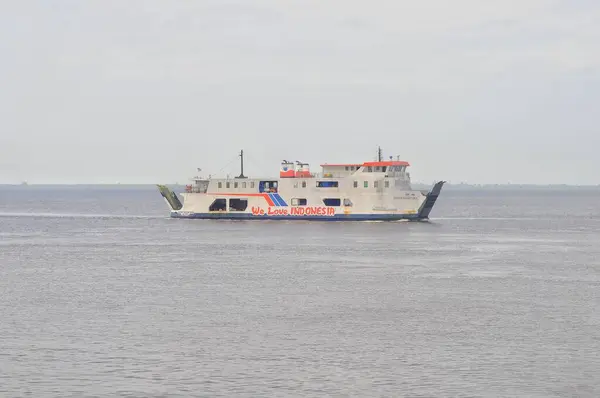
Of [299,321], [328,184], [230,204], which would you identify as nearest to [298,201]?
[328,184]

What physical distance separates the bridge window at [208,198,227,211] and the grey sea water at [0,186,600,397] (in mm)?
30032

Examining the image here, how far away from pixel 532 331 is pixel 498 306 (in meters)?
6.88

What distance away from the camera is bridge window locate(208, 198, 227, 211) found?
354 feet

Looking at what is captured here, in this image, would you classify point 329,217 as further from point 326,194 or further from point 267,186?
point 267,186

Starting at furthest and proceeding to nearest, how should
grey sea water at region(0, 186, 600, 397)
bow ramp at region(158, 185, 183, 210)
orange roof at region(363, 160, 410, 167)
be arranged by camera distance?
1. bow ramp at region(158, 185, 183, 210)
2. orange roof at region(363, 160, 410, 167)
3. grey sea water at region(0, 186, 600, 397)

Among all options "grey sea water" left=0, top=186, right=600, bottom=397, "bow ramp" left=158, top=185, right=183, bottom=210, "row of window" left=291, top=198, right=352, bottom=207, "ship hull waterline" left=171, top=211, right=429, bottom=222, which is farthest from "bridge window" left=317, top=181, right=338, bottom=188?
"grey sea water" left=0, top=186, right=600, bottom=397

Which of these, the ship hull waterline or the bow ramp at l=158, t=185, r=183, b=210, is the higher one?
the bow ramp at l=158, t=185, r=183, b=210

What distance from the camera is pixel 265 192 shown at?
105125 mm

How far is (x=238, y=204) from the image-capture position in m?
109

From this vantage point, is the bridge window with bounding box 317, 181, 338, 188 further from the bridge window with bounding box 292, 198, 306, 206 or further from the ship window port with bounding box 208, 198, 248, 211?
the ship window port with bounding box 208, 198, 248, 211

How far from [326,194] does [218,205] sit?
14.7 m

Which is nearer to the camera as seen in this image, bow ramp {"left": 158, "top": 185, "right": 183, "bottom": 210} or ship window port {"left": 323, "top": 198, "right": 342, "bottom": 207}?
ship window port {"left": 323, "top": 198, "right": 342, "bottom": 207}

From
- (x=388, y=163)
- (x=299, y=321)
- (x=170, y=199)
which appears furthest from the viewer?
(x=170, y=199)

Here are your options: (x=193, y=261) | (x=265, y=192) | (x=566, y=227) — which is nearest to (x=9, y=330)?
(x=193, y=261)
